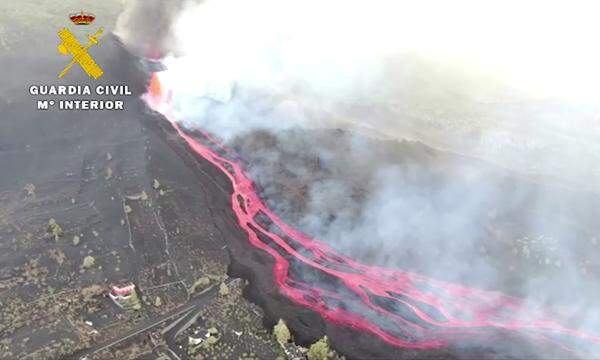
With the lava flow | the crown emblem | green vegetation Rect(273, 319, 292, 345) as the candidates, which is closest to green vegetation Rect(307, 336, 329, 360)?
green vegetation Rect(273, 319, 292, 345)

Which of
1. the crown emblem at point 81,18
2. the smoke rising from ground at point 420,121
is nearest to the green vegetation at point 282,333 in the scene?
the smoke rising from ground at point 420,121

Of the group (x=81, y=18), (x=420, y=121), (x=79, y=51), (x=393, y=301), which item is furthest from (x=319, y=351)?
(x=81, y=18)

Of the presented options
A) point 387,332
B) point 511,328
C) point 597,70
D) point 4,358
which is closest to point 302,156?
point 387,332

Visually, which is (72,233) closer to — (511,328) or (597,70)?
(511,328)

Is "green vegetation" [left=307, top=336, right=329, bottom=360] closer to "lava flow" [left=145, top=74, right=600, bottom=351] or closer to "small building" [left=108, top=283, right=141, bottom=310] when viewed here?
"lava flow" [left=145, top=74, right=600, bottom=351]

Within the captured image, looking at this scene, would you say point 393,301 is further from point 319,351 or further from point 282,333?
point 282,333

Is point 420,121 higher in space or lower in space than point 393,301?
higher
